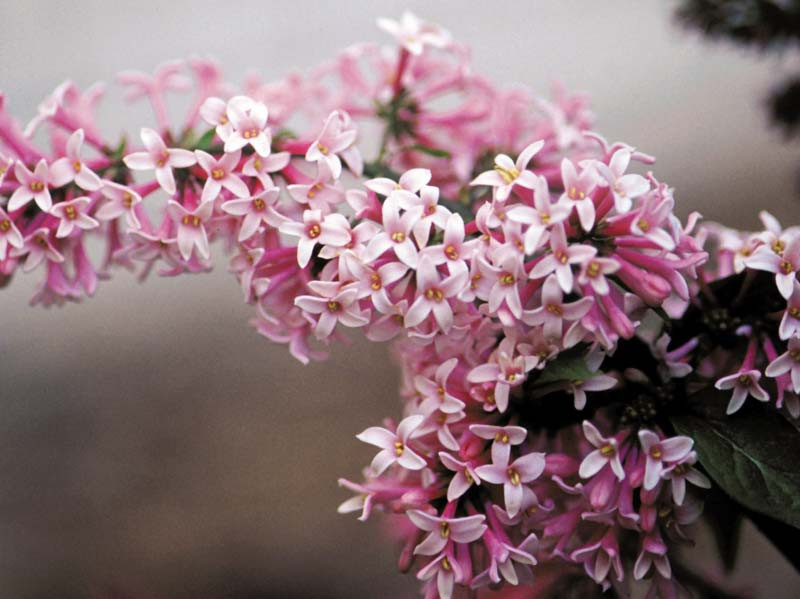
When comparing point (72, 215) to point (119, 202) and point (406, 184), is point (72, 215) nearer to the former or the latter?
point (119, 202)

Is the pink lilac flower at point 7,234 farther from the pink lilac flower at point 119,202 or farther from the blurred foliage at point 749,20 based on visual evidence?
the blurred foliage at point 749,20

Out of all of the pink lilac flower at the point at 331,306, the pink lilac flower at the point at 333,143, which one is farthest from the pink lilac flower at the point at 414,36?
the pink lilac flower at the point at 331,306

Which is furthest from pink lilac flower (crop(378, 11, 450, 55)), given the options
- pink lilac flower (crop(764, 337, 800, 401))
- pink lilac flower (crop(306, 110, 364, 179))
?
pink lilac flower (crop(764, 337, 800, 401))

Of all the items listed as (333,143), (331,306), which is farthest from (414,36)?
(331,306)

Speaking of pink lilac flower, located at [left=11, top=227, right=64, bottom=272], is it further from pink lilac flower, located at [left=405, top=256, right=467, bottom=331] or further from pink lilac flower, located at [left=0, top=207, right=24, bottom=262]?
pink lilac flower, located at [left=405, top=256, right=467, bottom=331]

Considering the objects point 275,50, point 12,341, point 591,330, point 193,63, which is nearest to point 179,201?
point 193,63

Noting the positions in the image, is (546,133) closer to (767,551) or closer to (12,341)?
(767,551)
